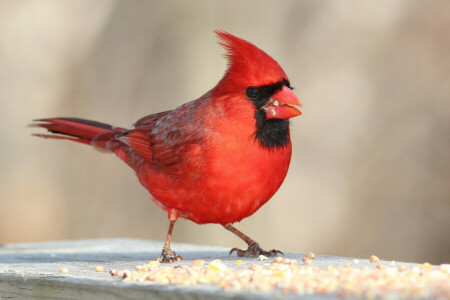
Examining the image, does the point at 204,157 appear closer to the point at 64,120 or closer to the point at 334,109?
the point at 64,120

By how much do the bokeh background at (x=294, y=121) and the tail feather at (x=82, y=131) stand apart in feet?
7.38

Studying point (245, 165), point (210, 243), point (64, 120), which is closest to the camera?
point (245, 165)

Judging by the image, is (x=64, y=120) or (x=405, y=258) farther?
(x=405, y=258)

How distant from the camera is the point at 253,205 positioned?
273cm

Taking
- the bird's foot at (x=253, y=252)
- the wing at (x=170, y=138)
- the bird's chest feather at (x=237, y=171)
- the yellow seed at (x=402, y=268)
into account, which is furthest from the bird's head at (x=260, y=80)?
the yellow seed at (x=402, y=268)

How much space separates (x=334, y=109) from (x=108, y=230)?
204 cm

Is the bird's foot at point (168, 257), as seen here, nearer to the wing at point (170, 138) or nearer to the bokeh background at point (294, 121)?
the wing at point (170, 138)

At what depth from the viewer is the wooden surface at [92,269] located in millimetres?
1842

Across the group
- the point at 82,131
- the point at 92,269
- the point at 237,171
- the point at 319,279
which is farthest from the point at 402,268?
the point at 82,131

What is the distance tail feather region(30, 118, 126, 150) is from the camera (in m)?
3.37

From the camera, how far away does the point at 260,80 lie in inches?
106

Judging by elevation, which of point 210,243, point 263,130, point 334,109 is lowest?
point 210,243

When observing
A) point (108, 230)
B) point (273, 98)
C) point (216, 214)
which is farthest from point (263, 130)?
point (108, 230)

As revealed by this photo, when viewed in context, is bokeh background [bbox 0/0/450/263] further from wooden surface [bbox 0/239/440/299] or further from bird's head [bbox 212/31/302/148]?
bird's head [bbox 212/31/302/148]
